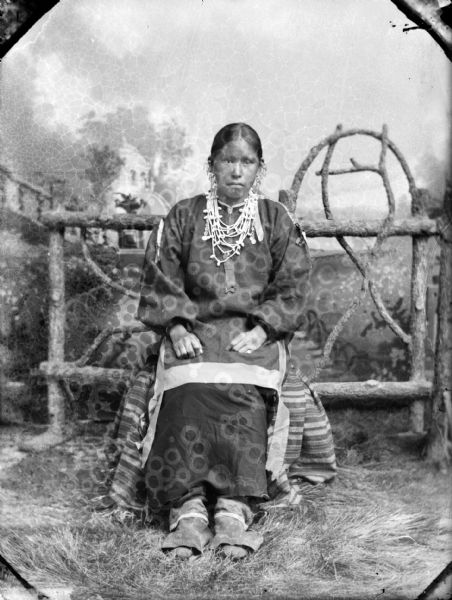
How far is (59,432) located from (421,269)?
2.40 metres

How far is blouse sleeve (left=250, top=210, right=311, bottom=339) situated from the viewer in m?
3.16

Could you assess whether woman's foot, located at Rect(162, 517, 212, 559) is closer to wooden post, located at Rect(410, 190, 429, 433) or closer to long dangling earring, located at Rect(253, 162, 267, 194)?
long dangling earring, located at Rect(253, 162, 267, 194)

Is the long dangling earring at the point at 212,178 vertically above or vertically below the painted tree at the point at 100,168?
below

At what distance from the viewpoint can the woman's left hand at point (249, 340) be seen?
3.07 meters

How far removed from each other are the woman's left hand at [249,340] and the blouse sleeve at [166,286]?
228 millimetres

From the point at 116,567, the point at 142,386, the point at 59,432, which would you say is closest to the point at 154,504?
the point at 116,567

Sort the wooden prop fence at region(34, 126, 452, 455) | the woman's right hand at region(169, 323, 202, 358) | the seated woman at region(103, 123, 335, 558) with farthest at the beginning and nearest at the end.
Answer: the wooden prop fence at region(34, 126, 452, 455) → the woman's right hand at region(169, 323, 202, 358) → the seated woman at region(103, 123, 335, 558)

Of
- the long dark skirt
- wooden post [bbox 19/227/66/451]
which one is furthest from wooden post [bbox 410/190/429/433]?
wooden post [bbox 19/227/66/451]

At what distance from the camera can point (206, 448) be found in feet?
9.51

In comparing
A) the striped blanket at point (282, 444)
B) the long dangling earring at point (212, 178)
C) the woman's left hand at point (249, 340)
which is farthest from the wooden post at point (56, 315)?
the woman's left hand at point (249, 340)

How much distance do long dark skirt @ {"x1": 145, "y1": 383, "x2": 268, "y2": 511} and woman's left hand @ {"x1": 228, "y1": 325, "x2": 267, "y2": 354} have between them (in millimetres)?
180

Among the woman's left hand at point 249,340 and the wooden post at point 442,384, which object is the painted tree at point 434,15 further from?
the wooden post at point 442,384

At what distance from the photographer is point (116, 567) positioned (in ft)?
8.71

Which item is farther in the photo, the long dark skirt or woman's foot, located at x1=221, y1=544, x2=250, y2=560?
the long dark skirt
